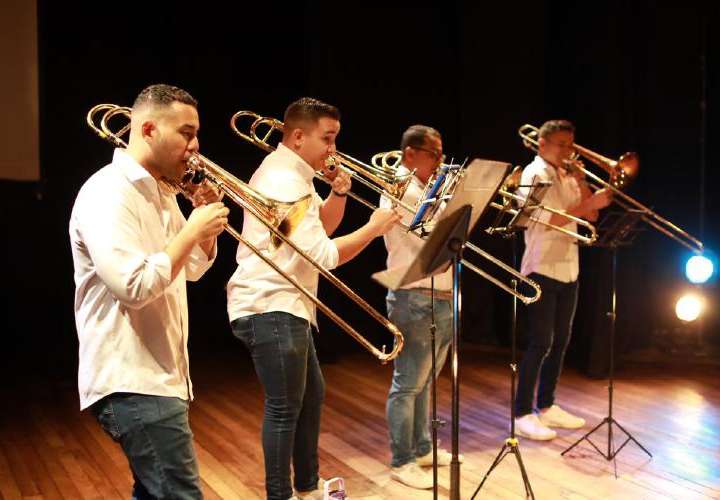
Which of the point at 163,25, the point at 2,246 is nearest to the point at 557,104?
the point at 163,25

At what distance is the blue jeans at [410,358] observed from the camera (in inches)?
135

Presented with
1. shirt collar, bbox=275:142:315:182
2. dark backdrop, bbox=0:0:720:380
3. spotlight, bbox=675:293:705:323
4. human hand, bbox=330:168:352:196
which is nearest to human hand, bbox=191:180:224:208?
shirt collar, bbox=275:142:315:182

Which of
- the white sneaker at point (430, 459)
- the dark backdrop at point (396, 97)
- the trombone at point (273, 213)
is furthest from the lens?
the dark backdrop at point (396, 97)

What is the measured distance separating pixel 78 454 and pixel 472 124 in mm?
4309

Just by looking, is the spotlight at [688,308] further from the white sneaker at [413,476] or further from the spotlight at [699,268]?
the white sneaker at [413,476]

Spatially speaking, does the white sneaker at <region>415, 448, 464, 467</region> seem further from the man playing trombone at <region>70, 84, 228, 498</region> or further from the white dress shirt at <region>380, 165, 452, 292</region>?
the man playing trombone at <region>70, 84, 228, 498</region>

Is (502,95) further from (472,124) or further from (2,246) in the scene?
(2,246)

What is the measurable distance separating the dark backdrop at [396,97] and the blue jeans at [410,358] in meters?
2.67

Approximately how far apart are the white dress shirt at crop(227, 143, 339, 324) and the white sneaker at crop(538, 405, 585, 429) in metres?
2.21

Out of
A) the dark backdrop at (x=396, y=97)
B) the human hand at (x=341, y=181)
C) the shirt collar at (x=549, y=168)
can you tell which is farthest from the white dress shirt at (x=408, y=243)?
the dark backdrop at (x=396, y=97)

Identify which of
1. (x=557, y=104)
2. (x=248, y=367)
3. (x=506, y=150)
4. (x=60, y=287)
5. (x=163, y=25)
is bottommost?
(x=248, y=367)

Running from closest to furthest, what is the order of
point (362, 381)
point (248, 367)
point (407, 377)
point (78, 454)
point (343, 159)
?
point (343, 159) → point (407, 377) → point (78, 454) → point (362, 381) → point (248, 367)

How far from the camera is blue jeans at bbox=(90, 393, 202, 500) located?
1.85 m

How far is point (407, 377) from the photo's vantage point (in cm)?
350
